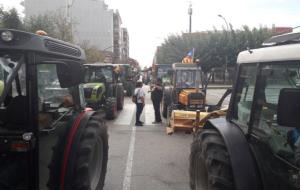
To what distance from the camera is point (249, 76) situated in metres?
4.21

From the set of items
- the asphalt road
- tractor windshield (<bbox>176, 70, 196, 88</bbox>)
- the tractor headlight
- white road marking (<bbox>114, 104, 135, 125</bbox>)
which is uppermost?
the tractor headlight

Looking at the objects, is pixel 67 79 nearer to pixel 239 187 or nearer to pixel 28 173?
pixel 28 173

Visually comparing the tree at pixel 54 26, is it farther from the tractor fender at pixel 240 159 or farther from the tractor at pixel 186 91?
the tractor fender at pixel 240 159

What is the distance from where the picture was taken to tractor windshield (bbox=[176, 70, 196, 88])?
15.0 m

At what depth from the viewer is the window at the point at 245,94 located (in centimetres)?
410

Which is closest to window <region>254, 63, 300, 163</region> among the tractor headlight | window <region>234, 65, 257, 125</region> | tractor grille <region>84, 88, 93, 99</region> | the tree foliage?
window <region>234, 65, 257, 125</region>

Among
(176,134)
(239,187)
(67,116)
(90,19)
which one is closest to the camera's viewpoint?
(239,187)

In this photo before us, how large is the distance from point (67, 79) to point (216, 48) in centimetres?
4967

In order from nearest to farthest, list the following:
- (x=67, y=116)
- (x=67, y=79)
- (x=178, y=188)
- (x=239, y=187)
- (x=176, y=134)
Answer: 1. (x=239, y=187)
2. (x=67, y=79)
3. (x=67, y=116)
4. (x=178, y=188)
5. (x=176, y=134)

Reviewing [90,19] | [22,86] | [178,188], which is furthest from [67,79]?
[90,19]

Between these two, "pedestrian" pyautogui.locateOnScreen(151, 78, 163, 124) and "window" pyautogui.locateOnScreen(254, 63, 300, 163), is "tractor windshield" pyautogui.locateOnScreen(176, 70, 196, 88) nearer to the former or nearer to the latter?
"pedestrian" pyautogui.locateOnScreen(151, 78, 163, 124)

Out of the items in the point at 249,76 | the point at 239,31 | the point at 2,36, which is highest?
the point at 239,31

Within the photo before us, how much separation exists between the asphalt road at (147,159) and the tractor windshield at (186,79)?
7.30 feet

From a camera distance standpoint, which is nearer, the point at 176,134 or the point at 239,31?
the point at 176,134
